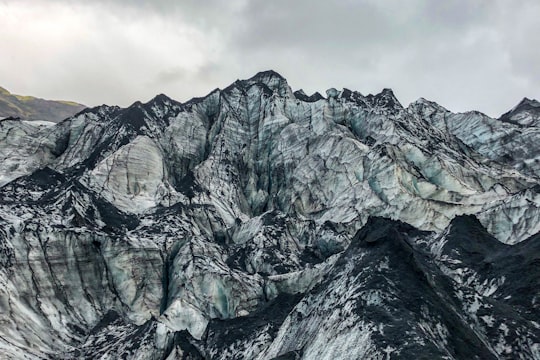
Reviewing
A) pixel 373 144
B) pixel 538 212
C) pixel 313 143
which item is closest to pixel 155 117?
pixel 313 143

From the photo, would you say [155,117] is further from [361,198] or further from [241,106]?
[361,198]

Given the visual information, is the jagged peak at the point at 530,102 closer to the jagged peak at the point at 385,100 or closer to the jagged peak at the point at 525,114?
the jagged peak at the point at 525,114

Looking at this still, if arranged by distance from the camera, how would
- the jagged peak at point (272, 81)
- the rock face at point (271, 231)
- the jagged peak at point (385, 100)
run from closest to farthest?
1. the rock face at point (271, 231)
2. the jagged peak at point (385, 100)
3. the jagged peak at point (272, 81)

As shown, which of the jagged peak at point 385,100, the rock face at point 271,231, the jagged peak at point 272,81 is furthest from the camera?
the jagged peak at point 272,81

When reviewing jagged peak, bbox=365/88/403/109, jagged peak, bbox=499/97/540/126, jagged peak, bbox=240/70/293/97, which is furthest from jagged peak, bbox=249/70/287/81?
jagged peak, bbox=499/97/540/126

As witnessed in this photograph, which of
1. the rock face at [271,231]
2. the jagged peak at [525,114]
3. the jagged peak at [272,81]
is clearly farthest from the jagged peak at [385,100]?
Answer: the jagged peak at [525,114]

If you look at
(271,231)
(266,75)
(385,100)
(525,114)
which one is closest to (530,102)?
(525,114)

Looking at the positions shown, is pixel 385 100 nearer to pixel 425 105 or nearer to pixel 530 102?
pixel 425 105

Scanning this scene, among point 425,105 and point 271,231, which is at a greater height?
point 425,105

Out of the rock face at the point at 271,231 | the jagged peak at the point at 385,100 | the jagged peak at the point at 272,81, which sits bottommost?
the rock face at the point at 271,231
